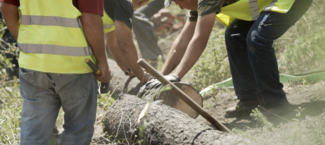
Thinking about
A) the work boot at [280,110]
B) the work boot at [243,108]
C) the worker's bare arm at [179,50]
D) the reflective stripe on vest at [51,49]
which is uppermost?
the reflective stripe on vest at [51,49]

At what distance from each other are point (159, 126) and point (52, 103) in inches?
31.1

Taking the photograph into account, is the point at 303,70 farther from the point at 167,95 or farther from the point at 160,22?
the point at 160,22

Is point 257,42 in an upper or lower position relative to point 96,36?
lower

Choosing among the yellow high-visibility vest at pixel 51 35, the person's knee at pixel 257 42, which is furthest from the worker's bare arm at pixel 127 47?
the yellow high-visibility vest at pixel 51 35

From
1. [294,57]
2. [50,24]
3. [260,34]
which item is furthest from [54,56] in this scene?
[294,57]

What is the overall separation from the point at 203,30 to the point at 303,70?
2167mm

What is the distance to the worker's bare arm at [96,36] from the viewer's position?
1.96 metres

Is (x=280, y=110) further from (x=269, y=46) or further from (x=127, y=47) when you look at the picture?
(x=127, y=47)

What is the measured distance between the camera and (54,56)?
1938mm

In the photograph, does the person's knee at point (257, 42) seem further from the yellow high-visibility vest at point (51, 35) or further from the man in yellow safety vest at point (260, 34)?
the yellow high-visibility vest at point (51, 35)

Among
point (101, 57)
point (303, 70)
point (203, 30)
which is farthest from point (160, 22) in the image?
point (101, 57)

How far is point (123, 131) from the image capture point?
2.75 m

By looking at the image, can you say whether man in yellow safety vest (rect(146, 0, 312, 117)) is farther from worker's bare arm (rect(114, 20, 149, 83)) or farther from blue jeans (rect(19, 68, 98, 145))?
worker's bare arm (rect(114, 20, 149, 83))

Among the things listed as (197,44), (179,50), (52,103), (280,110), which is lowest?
(280,110)
